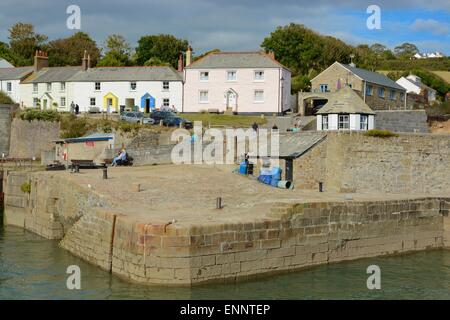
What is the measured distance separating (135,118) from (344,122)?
1575 centimetres

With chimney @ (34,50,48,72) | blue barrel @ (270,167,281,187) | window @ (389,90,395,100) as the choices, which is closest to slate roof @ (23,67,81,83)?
chimney @ (34,50,48,72)

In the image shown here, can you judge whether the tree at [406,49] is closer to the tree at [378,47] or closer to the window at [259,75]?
the tree at [378,47]

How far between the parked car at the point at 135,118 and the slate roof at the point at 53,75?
14284 millimetres

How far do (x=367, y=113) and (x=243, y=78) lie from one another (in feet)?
63.8

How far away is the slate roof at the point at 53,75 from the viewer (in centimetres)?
5525

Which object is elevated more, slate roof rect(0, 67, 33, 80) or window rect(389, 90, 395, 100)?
slate roof rect(0, 67, 33, 80)

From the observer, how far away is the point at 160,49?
77.9m

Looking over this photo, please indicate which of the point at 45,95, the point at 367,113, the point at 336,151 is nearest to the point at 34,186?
the point at 336,151

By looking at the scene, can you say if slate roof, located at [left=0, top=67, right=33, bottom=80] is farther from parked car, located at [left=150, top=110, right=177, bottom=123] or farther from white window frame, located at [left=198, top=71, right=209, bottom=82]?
parked car, located at [left=150, top=110, right=177, bottom=123]

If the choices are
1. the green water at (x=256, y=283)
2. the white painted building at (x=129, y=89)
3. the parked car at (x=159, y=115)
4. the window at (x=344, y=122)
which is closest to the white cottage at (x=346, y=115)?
the window at (x=344, y=122)

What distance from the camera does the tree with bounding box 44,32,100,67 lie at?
75.6 metres

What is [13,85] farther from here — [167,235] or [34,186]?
[167,235]

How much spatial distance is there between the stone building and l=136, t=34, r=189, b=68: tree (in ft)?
90.5

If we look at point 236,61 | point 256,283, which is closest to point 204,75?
point 236,61
